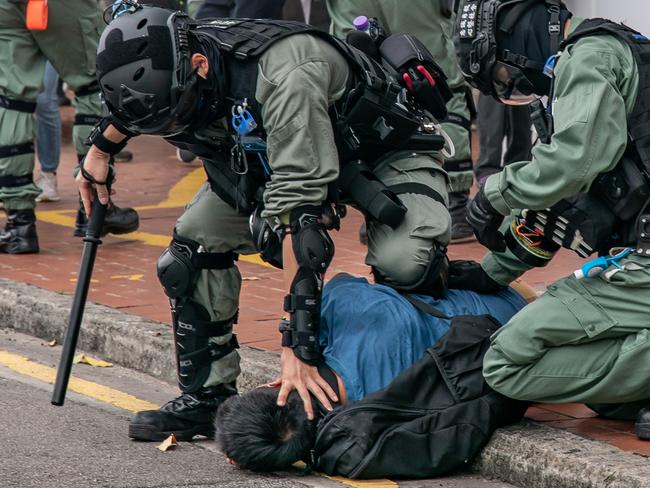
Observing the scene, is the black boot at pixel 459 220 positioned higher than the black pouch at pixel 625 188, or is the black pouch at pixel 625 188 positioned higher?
the black pouch at pixel 625 188

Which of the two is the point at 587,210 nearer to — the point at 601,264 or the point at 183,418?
the point at 601,264

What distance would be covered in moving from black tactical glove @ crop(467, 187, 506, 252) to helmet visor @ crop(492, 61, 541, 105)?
37 centimetres

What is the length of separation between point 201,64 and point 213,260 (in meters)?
0.68

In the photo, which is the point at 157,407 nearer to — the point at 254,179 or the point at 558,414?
the point at 254,179

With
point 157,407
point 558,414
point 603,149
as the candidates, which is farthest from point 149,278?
point 603,149

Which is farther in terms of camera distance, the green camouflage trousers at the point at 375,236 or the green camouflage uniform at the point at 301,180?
the green camouflage trousers at the point at 375,236

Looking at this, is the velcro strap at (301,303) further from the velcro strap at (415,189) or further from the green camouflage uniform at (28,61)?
the green camouflage uniform at (28,61)

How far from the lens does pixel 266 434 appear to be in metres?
Answer: 4.08

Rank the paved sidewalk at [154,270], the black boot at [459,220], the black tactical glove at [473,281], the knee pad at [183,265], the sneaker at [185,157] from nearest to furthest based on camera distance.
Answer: the paved sidewalk at [154,270] → the knee pad at [183,265] → the black tactical glove at [473,281] → the black boot at [459,220] → the sneaker at [185,157]

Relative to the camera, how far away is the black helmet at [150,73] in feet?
13.9

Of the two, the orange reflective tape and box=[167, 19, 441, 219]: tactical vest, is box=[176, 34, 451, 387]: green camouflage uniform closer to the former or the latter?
box=[167, 19, 441, 219]: tactical vest

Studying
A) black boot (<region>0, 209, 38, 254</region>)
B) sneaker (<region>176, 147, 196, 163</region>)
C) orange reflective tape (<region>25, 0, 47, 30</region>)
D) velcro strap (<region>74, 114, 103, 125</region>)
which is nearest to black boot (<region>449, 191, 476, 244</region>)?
velcro strap (<region>74, 114, 103, 125</region>)

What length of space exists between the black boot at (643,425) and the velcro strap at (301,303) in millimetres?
1002

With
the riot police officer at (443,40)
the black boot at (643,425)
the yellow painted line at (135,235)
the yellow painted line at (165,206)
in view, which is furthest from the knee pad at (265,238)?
the riot police officer at (443,40)
